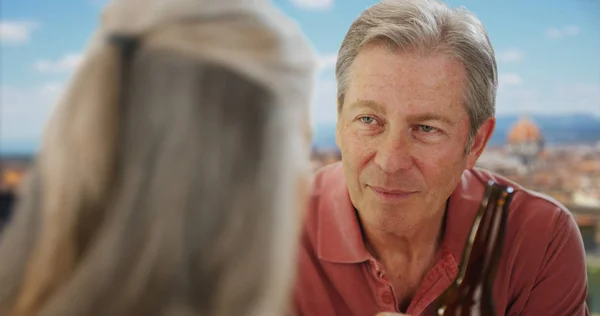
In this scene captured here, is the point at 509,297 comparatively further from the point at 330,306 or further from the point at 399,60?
the point at 399,60

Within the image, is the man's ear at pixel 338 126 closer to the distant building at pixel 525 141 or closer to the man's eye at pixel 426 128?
the man's eye at pixel 426 128

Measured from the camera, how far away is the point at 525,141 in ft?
7.59

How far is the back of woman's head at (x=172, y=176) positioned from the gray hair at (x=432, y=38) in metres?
0.55

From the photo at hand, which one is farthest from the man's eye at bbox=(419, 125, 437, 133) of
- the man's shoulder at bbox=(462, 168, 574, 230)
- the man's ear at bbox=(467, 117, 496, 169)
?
the man's shoulder at bbox=(462, 168, 574, 230)

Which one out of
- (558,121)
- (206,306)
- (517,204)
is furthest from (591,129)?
(206,306)

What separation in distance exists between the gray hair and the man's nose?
0.47 ft

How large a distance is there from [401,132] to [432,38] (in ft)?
0.60

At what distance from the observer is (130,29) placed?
2.00 ft

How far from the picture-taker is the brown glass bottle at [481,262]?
4.02 feet

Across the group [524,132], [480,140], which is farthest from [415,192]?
[524,132]

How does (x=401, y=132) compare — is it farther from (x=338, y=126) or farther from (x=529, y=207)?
(x=529, y=207)

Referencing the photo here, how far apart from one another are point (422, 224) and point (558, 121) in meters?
1.42

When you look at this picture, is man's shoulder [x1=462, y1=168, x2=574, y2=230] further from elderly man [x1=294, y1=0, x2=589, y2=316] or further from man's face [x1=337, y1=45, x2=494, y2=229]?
man's face [x1=337, y1=45, x2=494, y2=229]

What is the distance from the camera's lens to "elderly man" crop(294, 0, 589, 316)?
1.13m
